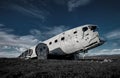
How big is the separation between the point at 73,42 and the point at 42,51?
6.93 metres

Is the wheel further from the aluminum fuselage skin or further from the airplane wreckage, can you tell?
the aluminum fuselage skin

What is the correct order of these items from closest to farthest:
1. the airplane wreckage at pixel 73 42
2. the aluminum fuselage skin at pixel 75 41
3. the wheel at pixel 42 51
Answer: the aluminum fuselage skin at pixel 75 41 < the airplane wreckage at pixel 73 42 < the wheel at pixel 42 51

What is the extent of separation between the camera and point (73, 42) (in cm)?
2609

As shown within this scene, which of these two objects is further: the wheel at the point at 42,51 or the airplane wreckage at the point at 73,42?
the wheel at the point at 42,51

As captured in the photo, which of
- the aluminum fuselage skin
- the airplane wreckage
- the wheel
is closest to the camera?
the aluminum fuselage skin

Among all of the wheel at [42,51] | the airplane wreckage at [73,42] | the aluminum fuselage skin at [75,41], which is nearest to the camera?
the aluminum fuselage skin at [75,41]

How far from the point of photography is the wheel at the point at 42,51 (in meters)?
28.1

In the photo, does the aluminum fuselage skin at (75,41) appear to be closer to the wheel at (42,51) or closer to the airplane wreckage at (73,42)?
the airplane wreckage at (73,42)

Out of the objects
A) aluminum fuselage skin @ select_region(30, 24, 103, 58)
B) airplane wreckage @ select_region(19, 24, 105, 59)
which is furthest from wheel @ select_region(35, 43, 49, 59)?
aluminum fuselage skin @ select_region(30, 24, 103, 58)

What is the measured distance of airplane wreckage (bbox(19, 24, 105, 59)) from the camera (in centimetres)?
2450

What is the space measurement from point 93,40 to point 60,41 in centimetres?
713

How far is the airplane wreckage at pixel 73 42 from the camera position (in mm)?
24500

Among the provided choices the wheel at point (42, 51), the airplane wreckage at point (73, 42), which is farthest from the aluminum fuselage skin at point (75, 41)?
the wheel at point (42, 51)

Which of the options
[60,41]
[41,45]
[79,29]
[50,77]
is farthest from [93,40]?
[50,77]
